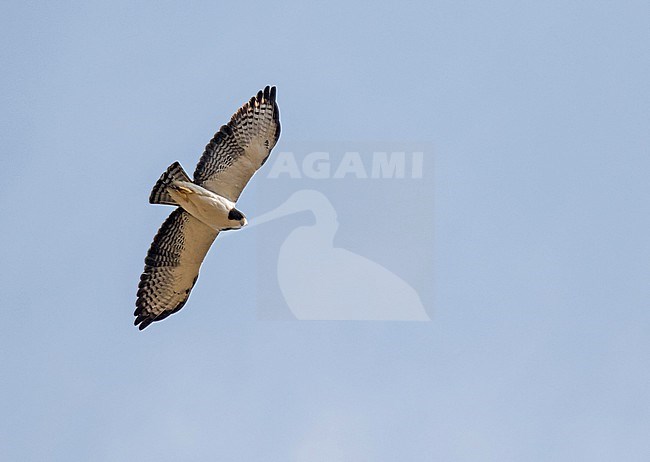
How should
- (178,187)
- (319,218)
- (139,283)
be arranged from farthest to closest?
1. (319,218)
2. (139,283)
3. (178,187)

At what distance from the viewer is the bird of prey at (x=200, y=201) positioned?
47.2 feet

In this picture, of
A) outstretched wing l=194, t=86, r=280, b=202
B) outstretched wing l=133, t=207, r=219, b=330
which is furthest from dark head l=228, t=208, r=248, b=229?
outstretched wing l=133, t=207, r=219, b=330

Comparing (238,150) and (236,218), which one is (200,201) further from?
(238,150)

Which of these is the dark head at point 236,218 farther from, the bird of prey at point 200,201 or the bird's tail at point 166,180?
the bird's tail at point 166,180

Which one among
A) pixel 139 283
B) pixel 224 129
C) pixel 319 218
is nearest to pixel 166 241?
pixel 139 283

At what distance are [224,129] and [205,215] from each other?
106 cm

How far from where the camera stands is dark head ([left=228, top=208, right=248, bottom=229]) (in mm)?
14352

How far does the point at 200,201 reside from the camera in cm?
1430

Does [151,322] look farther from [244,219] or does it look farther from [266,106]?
[266,106]

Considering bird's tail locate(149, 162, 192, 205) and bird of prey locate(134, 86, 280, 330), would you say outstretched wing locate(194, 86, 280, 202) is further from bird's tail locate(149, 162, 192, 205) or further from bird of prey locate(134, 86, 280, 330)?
bird's tail locate(149, 162, 192, 205)

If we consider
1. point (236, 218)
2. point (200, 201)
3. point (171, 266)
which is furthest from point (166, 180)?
point (171, 266)

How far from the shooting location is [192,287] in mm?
15531

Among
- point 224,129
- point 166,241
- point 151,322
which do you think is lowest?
point 151,322

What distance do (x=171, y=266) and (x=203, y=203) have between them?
53.1 inches
